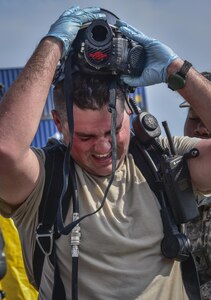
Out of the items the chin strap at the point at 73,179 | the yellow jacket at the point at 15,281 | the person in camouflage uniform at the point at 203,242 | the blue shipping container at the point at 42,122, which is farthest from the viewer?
the blue shipping container at the point at 42,122

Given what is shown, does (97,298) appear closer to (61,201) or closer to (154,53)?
(61,201)

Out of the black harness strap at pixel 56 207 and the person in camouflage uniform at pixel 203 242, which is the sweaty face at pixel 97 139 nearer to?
the black harness strap at pixel 56 207

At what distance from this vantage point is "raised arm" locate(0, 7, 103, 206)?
3020 mm

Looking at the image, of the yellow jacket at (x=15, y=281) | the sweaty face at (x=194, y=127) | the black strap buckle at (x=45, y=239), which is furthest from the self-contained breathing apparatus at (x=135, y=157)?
the yellow jacket at (x=15, y=281)

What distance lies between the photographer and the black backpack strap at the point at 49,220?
10.0 feet

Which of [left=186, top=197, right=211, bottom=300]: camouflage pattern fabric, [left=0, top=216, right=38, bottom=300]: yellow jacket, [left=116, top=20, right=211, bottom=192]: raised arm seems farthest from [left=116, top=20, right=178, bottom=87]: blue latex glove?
[left=0, top=216, right=38, bottom=300]: yellow jacket

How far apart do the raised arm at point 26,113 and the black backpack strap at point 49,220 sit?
0.29 ft

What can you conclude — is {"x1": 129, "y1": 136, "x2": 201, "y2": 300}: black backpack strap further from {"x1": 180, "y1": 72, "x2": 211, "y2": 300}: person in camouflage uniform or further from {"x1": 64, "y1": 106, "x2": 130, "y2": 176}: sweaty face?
{"x1": 180, "y1": 72, "x2": 211, "y2": 300}: person in camouflage uniform

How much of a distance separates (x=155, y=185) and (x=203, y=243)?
87cm

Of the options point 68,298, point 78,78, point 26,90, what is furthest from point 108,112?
point 68,298

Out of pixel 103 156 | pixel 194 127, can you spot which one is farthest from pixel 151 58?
pixel 194 127

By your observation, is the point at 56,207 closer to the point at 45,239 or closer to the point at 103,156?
the point at 45,239

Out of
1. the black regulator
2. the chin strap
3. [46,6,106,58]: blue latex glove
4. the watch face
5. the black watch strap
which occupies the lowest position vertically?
the chin strap

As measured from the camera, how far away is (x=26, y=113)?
3.06 metres
